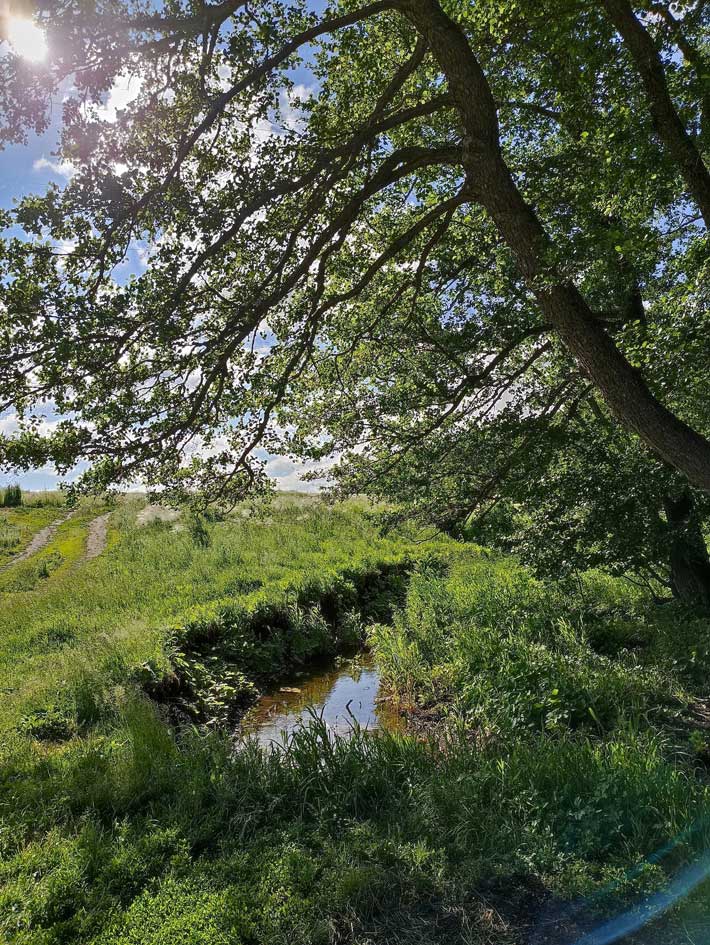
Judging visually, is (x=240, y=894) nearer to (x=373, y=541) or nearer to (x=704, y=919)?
(x=704, y=919)

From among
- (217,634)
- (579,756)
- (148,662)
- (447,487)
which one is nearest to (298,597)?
(217,634)

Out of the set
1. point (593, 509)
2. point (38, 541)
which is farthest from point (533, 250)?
point (38, 541)

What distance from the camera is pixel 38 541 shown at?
83.2ft

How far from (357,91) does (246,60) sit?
1.82 meters

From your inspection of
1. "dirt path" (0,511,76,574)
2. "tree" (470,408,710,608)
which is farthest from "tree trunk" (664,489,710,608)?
"dirt path" (0,511,76,574)

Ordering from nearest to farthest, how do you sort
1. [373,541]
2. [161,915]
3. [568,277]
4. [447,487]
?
[161,915]
[568,277]
[447,487]
[373,541]

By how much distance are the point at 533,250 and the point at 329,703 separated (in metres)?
7.34

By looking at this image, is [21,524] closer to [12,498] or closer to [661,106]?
[12,498]

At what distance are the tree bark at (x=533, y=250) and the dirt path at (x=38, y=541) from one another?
1995 cm

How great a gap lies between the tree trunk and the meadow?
58 centimetres

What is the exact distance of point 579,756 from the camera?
4914 millimetres

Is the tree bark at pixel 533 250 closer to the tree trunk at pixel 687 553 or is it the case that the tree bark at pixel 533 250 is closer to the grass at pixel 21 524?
the tree trunk at pixel 687 553

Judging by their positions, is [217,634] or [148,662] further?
[217,634]

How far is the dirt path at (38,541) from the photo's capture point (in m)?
21.7
